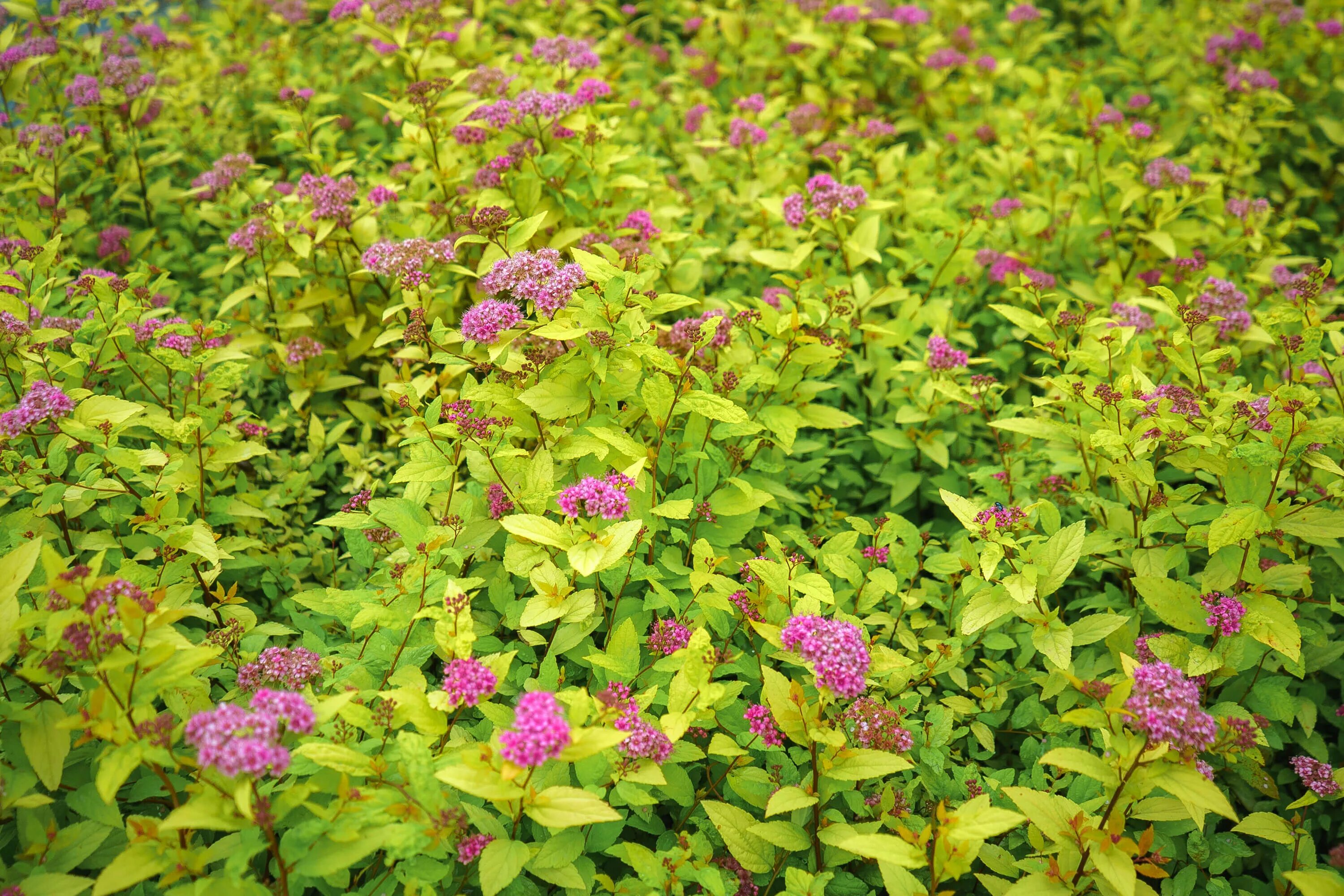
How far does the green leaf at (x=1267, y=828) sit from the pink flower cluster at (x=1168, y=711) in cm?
62

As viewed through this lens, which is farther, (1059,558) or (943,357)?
(943,357)

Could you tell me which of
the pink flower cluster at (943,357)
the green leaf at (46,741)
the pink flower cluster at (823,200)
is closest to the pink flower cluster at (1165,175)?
the pink flower cluster at (823,200)

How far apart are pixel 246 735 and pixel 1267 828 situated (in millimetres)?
2691

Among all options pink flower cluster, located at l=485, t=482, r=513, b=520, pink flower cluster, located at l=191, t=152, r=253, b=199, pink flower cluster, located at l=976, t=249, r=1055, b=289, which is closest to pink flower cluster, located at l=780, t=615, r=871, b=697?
pink flower cluster, located at l=485, t=482, r=513, b=520

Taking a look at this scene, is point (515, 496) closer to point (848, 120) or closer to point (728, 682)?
point (728, 682)

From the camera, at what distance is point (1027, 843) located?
2303mm

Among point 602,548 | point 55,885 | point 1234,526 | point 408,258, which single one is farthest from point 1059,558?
point 55,885

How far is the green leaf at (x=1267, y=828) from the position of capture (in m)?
Answer: 2.18

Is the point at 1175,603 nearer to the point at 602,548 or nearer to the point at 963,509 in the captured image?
the point at 963,509

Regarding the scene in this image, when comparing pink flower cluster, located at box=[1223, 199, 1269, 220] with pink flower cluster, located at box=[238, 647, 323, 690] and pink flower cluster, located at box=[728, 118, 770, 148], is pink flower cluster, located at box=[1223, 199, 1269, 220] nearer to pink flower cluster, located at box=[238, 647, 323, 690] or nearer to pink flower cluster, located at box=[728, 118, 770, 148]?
pink flower cluster, located at box=[728, 118, 770, 148]

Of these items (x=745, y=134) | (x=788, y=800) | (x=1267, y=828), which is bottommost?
(x=1267, y=828)

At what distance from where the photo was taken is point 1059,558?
237 centimetres

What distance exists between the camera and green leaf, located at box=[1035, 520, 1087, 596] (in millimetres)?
2326

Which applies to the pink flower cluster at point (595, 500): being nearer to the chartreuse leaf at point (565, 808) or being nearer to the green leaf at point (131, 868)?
Result: the chartreuse leaf at point (565, 808)
